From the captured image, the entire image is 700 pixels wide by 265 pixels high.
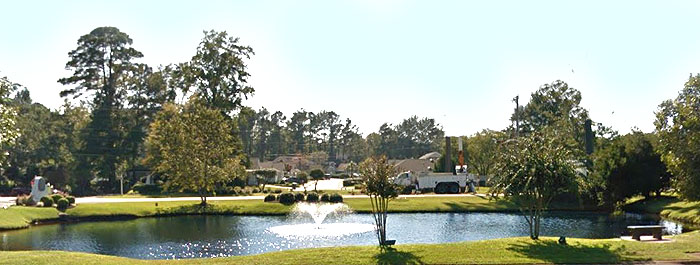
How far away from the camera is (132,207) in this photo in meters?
47.9

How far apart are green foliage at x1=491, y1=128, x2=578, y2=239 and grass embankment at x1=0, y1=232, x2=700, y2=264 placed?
192 cm

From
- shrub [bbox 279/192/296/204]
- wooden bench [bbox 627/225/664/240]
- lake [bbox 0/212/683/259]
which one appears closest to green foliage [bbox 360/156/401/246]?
lake [bbox 0/212/683/259]

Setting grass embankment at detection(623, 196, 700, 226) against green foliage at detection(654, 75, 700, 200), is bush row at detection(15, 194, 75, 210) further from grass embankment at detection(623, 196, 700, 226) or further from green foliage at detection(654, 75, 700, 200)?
grass embankment at detection(623, 196, 700, 226)

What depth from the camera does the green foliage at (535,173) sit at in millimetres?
23297

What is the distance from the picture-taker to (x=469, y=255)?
20.8 m

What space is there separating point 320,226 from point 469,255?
17113 millimetres

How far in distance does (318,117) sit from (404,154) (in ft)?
99.1

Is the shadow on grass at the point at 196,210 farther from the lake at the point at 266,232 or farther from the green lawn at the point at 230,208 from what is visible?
the lake at the point at 266,232

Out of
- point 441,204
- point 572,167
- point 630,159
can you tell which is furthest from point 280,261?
point 630,159

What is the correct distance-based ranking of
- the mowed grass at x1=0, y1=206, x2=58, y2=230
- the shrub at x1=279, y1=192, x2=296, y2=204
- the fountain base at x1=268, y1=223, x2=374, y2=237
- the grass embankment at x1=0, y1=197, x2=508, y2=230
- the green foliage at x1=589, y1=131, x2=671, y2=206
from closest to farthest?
the fountain base at x1=268, y1=223, x2=374, y2=237 → the mowed grass at x1=0, y1=206, x2=58, y2=230 → the grass embankment at x1=0, y1=197, x2=508, y2=230 → the green foliage at x1=589, y1=131, x2=671, y2=206 → the shrub at x1=279, y1=192, x2=296, y2=204

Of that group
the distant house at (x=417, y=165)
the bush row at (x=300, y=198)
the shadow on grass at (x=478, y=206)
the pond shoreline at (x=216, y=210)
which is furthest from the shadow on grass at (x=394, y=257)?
the distant house at (x=417, y=165)

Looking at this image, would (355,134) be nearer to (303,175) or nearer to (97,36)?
(303,175)

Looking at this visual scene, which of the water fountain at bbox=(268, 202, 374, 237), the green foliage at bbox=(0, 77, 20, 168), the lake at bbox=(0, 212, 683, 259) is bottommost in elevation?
the lake at bbox=(0, 212, 683, 259)

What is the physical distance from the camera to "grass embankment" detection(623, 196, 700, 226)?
3844 centimetres
